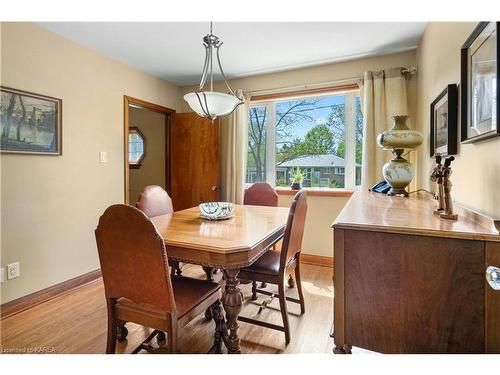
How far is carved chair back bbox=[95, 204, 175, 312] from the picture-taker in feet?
3.89

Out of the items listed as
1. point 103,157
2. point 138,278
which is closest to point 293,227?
point 138,278

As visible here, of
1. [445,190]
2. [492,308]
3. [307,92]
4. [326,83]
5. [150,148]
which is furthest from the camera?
[150,148]

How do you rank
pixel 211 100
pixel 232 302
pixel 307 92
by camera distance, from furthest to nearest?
pixel 307 92
pixel 211 100
pixel 232 302

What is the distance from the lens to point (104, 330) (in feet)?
6.25

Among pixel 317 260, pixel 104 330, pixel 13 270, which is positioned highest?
pixel 13 270

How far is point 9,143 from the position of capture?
2072mm

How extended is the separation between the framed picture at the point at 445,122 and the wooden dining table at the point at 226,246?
1.10m

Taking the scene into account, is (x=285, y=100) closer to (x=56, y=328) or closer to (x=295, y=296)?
(x=295, y=296)

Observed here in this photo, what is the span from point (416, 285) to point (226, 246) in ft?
2.71

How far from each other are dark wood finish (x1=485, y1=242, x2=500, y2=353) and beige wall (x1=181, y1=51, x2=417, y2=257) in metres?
2.37

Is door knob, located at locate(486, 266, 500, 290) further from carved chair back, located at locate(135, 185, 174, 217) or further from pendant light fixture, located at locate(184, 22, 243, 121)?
carved chair back, located at locate(135, 185, 174, 217)

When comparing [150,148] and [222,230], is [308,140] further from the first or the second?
[150,148]

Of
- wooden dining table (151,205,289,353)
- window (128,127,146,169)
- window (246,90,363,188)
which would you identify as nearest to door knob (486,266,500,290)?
wooden dining table (151,205,289,353)

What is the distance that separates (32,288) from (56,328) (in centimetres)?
58
